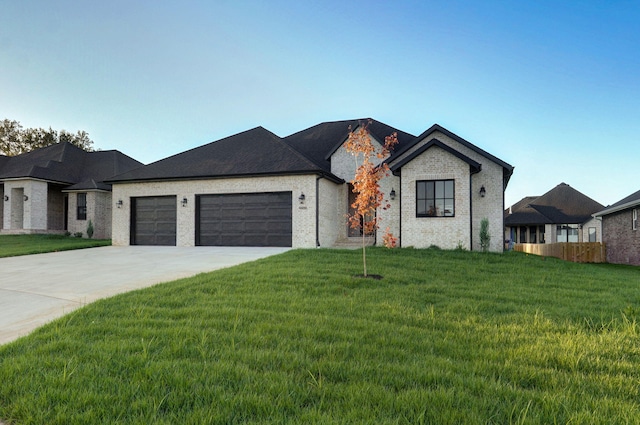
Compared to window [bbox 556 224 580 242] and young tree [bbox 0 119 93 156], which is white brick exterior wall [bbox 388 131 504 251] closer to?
window [bbox 556 224 580 242]

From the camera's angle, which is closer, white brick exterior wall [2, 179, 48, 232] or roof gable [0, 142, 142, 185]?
white brick exterior wall [2, 179, 48, 232]

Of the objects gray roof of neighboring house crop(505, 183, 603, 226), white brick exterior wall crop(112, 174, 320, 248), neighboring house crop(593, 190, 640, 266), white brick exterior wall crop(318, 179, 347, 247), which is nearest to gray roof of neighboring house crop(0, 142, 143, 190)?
white brick exterior wall crop(112, 174, 320, 248)

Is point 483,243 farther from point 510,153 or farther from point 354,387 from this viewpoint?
point 354,387

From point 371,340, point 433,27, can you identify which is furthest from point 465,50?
point 371,340

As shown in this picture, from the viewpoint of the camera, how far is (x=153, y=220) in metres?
17.9

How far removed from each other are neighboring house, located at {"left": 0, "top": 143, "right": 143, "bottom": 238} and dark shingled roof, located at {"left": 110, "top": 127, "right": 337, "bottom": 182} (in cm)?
677

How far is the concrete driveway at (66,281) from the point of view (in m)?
5.10

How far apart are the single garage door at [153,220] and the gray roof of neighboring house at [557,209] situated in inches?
1097

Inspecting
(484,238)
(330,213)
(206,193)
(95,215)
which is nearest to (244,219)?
(206,193)

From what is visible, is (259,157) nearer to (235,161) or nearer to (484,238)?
(235,161)

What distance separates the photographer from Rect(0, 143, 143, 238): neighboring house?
22484mm

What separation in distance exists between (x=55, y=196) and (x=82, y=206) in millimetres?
2307

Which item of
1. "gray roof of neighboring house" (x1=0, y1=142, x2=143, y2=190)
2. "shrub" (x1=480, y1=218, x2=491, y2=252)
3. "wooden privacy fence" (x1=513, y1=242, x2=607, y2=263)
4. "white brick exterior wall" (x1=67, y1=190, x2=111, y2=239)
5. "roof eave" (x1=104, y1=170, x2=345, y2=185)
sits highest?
"gray roof of neighboring house" (x1=0, y1=142, x2=143, y2=190)

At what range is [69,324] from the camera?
429 centimetres
